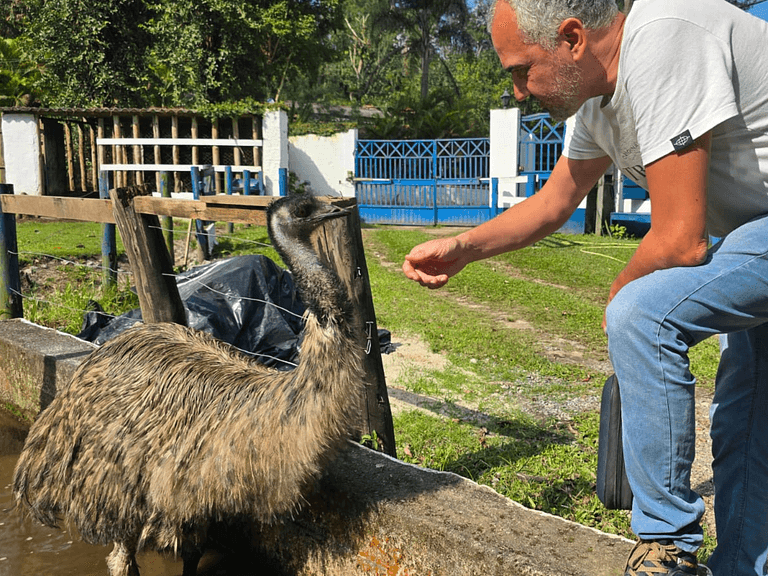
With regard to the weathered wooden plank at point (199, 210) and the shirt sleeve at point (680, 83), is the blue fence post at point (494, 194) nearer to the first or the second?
the weathered wooden plank at point (199, 210)

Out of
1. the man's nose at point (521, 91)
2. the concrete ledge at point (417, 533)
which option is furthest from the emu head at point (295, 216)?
the concrete ledge at point (417, 533)

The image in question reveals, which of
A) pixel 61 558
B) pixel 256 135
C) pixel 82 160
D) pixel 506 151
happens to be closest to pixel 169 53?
pixel 82 160

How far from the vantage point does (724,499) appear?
2178 mm

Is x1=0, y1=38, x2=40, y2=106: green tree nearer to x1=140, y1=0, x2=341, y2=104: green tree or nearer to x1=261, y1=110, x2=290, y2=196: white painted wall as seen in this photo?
x1=140, y1=0, x2=341, y2=104: green tree

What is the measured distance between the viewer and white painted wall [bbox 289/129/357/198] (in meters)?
18.8

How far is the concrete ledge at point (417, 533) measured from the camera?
2238 millimetres

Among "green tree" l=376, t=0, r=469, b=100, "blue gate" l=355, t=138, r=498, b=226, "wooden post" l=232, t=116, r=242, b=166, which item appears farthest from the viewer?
"green tree" l=376, t=0, r=469, b=100

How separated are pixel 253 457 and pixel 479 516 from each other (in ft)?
2.70

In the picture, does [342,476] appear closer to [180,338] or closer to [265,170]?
[180,338]

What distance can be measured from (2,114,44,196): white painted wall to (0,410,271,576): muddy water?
13.3 metres

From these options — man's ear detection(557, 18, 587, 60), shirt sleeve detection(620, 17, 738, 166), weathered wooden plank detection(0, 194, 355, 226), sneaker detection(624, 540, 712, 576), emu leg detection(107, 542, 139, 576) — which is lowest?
emu leg detection(107, 542, 139, 576)

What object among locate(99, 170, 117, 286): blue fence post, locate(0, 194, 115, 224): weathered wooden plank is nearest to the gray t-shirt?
locate(0, 194, 115, 224): weathered wooden plank

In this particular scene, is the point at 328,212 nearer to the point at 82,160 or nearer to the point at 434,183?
the point at 434,183

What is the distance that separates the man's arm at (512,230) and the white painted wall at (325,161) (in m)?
16.3
